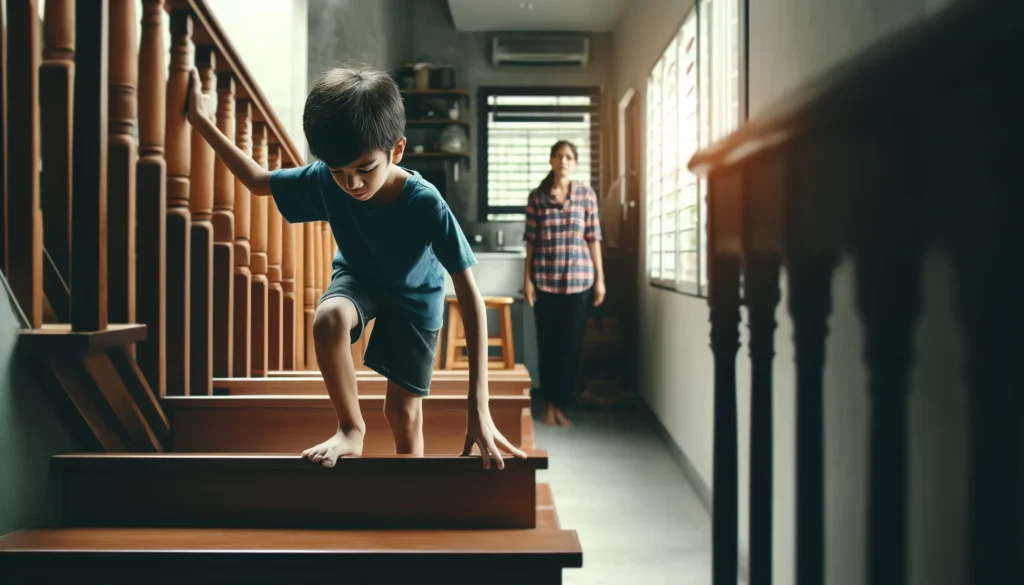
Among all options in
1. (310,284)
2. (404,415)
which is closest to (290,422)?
(404,415)

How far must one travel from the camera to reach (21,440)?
1.35 meters

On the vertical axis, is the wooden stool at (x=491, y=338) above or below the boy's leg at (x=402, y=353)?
below

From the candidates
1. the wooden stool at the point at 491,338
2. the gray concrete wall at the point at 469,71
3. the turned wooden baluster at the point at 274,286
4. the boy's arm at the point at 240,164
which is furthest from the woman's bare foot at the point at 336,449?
the gray concrete wall at the point at 469,71

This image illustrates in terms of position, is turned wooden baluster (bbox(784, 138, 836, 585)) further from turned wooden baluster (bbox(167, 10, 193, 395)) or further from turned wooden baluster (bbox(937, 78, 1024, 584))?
turned wooden baluster (bbox(167, 10, 193, 395))

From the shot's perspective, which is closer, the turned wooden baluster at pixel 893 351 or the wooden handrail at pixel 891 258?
the wooden handrail at pixel 891 258

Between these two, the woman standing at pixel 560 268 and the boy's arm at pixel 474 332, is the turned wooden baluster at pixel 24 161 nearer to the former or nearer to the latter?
the boy's arm at pixel 474 332

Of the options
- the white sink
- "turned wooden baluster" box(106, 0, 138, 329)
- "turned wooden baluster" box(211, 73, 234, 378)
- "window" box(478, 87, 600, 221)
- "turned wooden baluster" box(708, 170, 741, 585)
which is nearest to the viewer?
"turned wooden baluster" box(708, 170, 741, 585)

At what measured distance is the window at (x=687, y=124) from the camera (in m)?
2.44

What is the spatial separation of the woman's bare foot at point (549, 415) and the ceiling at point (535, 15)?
9.37 ft

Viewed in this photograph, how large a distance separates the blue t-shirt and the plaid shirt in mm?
2225

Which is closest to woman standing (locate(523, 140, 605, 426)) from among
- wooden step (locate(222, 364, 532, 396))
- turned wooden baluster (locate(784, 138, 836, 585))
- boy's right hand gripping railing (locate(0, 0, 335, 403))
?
wooden step (locate(222, 364, 532, 396))

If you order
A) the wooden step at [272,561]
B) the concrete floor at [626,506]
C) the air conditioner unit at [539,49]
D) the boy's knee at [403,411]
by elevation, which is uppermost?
the air conditioner unit at [539,49]

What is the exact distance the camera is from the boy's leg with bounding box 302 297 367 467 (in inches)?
55.7

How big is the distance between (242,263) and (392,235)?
998 mm
